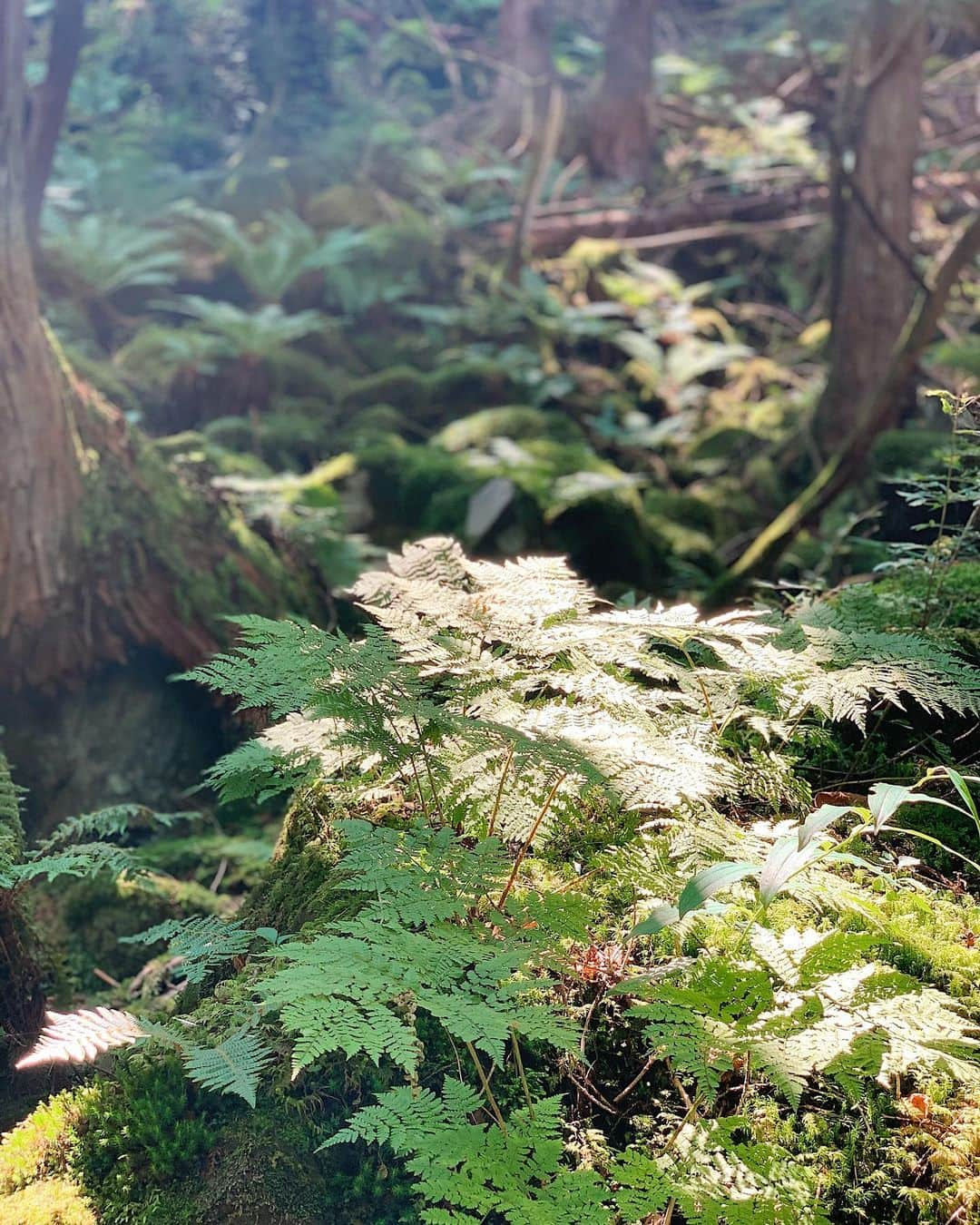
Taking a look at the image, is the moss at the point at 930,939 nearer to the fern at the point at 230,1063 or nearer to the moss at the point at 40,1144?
the fern at the point at 230,1063

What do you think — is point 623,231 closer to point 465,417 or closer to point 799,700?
point 465,417

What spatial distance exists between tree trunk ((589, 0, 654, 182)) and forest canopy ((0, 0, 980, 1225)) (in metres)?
1.59

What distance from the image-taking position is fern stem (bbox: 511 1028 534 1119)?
1771 millimetres

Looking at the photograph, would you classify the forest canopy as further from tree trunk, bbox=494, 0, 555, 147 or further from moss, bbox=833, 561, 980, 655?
tree trunk, bbox=494, 0, 555, 147

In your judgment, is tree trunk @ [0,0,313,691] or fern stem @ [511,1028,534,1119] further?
tree trunk @ [0,0,313,691]

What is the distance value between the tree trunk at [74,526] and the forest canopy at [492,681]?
0.08 ft

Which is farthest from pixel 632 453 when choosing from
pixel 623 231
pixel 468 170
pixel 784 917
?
pixel 784 917

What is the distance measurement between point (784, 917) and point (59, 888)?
3.09 meters

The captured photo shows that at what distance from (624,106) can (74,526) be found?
12.5 meters

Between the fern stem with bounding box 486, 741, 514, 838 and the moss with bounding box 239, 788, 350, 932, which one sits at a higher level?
the fern stem with bounding box 486, 741, 514, 838

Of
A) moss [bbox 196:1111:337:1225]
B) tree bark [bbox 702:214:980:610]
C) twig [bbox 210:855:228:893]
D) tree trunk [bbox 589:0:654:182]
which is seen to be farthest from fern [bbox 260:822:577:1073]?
tree trunk [bbox 589:0:654:182]

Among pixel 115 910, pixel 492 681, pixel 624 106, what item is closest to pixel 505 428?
pixel 115 910

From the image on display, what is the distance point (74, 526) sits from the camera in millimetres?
4844

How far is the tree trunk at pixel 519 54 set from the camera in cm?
1493
